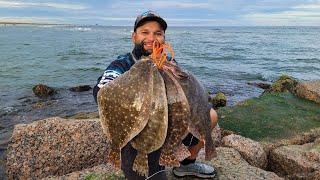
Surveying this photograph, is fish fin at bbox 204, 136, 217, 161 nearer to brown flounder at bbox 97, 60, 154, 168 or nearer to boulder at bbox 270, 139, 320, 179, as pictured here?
brown flounder at bbox 97, 60, 154, 168

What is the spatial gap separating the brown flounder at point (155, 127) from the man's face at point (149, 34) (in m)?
1.16

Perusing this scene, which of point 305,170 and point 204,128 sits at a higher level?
point 204,128

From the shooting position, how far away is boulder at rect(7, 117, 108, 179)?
598cm

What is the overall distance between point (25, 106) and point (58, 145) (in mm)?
7143

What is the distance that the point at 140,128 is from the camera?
3.23 meters

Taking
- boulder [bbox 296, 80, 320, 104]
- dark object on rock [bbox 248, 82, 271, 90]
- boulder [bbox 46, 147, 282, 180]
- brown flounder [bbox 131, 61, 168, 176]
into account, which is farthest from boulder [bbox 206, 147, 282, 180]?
dark object on rock [bbox 248, 82, 271, 90]

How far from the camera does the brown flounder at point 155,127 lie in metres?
3.19

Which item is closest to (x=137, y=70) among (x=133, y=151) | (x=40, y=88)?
(x=133, y=151)

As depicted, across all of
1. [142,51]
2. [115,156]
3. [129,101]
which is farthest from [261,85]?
[129,101]

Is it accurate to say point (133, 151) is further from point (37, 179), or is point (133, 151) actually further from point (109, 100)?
point (37, 179)

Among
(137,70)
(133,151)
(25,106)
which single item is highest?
(137,70)

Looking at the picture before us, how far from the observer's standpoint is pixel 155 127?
3248 millimetres

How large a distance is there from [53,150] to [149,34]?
275 centimetres

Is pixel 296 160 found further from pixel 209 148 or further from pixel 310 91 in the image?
pixel 310 91
